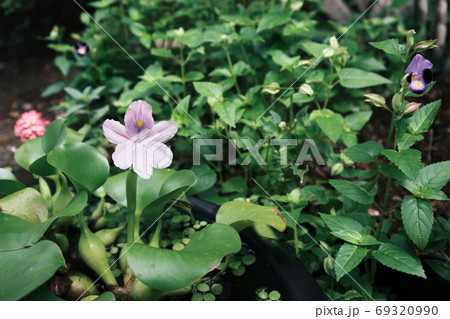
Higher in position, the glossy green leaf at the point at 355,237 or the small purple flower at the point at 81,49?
the small purple flower at the point at 81,49

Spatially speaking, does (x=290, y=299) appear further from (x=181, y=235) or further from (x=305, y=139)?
(x=305, y=139)

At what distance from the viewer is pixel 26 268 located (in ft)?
2.93

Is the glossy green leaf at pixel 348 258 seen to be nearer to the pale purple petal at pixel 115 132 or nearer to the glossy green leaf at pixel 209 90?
the pale purple petal at pixel 115 132

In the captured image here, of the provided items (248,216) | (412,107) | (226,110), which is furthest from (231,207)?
(412,107)

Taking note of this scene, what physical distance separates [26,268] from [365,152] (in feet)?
3.10

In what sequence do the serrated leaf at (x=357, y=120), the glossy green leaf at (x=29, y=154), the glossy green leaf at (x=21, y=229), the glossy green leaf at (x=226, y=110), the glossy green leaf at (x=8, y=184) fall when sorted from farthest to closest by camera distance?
the serrated leaf at (x=357, y=120) → the glossy green leaf at (x=226, y=110) → the glossy green leaf at (x=29, y=154) → the glossy green leaf at (x=8, y=184) → the glossy green leaf at (x=21, y=229)

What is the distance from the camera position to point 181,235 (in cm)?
134

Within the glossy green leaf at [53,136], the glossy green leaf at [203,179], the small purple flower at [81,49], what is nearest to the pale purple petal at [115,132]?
the glossy green leaf at [53,136]

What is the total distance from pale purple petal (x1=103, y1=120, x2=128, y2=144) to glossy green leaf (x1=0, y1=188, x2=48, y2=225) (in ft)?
1.33

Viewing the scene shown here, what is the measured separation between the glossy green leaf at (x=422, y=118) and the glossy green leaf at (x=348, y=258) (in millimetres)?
363

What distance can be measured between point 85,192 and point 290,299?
23.6 inches

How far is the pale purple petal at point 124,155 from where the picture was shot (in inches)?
36.2

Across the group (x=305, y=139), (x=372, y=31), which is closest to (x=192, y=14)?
(x=372, y=31)
